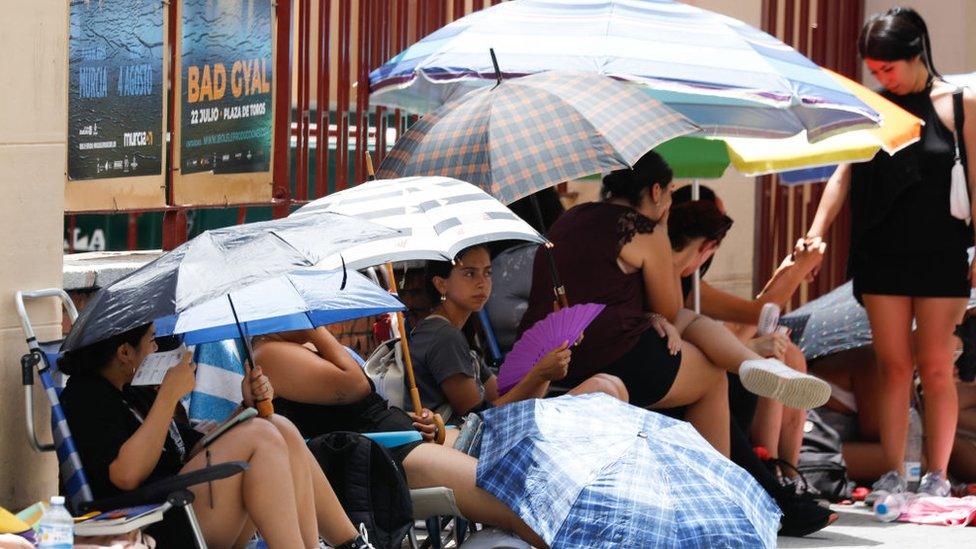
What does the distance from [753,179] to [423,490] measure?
21.2ft

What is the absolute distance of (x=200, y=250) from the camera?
4531 millimetres

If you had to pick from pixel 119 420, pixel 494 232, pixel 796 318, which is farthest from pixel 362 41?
pixel 119 420

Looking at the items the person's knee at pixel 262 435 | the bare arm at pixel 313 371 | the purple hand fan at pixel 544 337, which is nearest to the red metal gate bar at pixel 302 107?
the purple hand fan at pixel 544 337

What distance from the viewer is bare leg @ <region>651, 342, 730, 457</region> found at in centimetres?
654

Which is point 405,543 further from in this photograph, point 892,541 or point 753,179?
point 753,179

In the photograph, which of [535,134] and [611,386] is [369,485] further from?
[535,134]

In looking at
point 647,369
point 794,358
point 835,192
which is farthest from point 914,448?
point 647,369

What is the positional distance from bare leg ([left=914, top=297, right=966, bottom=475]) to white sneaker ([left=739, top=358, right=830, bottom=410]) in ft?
3.91

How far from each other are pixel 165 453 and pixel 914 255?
383 cm

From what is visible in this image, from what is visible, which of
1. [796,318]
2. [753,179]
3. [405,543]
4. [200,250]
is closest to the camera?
[200,250]

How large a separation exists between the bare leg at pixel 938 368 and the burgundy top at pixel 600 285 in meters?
1.59

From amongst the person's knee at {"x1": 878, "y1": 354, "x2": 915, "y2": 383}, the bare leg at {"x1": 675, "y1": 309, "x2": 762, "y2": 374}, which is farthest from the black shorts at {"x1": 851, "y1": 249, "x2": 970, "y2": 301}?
A: the bare leg at {"x1": 675, "y1": 309, "x2": 762, "y2": 374}

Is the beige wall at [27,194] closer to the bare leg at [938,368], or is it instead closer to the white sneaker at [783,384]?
the white sneaker at [783,384]

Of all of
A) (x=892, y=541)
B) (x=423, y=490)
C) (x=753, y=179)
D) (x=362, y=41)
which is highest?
(x=362, y=41)
